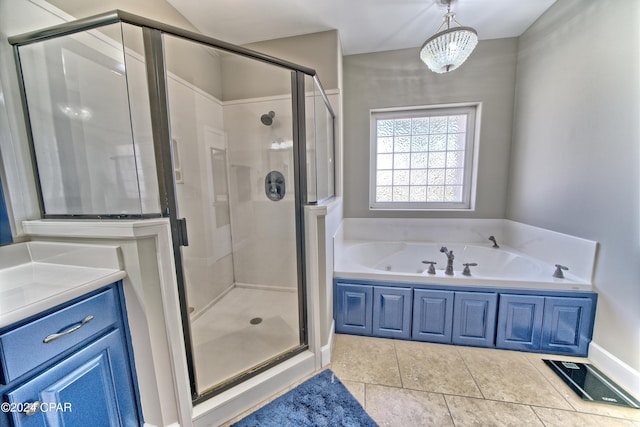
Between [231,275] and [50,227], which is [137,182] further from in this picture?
[231,275]

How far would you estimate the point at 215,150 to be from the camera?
6.60 feet

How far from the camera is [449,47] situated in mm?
1637

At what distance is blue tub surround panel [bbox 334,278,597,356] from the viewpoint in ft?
5.18

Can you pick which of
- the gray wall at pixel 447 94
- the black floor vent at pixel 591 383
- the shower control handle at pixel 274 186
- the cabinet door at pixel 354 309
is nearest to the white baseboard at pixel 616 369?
the black floor vent at pixel 591 383

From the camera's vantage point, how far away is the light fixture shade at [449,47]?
156cm

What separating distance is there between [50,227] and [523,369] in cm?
280

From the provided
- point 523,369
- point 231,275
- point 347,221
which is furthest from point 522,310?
point 231,275

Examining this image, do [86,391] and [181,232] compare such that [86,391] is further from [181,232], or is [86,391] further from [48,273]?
[181,232]

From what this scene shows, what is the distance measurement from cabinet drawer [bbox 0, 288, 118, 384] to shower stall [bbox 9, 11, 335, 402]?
29 cm

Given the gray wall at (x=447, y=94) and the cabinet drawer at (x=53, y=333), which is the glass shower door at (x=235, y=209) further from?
the gray wall at (x=447, y=94)

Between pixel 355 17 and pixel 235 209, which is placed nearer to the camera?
pixel 355 17

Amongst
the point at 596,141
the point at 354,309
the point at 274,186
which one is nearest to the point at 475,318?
the point at 354,309

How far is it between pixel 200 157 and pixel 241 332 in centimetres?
143

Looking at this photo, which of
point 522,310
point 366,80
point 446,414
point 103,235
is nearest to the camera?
point 103,235
